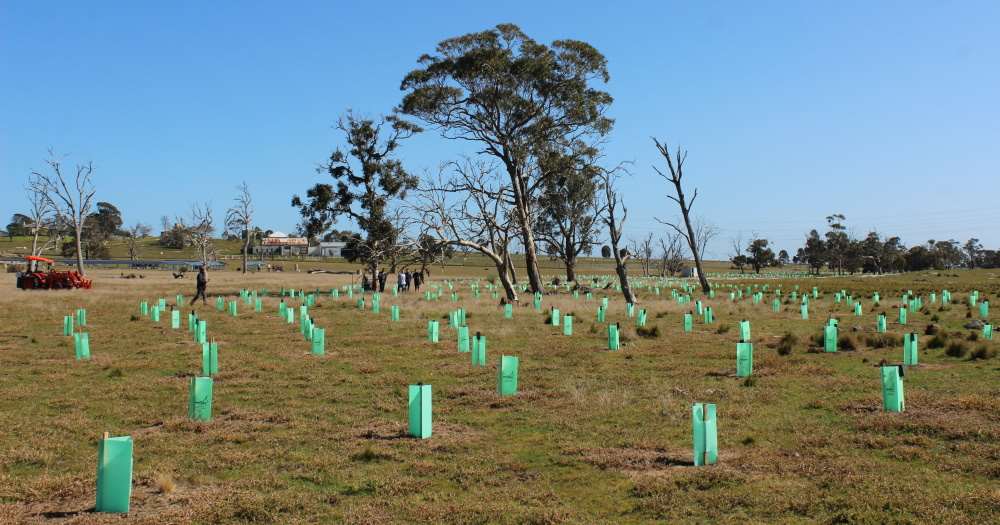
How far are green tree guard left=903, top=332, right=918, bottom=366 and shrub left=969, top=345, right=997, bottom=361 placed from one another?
6.09ft

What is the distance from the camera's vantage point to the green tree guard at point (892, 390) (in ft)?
32.6

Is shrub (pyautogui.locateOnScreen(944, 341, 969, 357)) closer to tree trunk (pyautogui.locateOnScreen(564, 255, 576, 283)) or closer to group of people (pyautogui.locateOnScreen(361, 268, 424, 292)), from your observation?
group of people (pyautogui.locateOnScreen(361, 268, 424, 292))

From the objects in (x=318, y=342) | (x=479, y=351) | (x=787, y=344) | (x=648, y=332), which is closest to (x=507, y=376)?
(x=479, y=351)

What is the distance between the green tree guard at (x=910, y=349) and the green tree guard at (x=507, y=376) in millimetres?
7590

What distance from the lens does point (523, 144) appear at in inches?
1650

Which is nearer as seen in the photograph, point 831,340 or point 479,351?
point 479,351

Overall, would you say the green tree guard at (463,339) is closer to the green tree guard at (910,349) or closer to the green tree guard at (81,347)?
the green tree guard at (81,347)

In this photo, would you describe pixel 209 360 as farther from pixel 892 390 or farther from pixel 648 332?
pixel 648 332

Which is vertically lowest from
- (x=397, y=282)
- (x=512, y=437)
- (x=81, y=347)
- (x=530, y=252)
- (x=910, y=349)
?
(x=512, y=437)

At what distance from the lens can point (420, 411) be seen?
8891 mm

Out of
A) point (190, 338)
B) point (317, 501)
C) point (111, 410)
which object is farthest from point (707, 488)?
point (190, 338)

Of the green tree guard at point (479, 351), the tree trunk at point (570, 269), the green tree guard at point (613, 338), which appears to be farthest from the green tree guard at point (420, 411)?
the tree trunk at point (570, 269)

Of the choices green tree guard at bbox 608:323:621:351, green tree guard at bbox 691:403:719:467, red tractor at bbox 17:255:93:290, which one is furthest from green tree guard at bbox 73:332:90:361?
red tractor at bbox 17:255:93:290

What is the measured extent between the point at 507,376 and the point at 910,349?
7.92 meters
